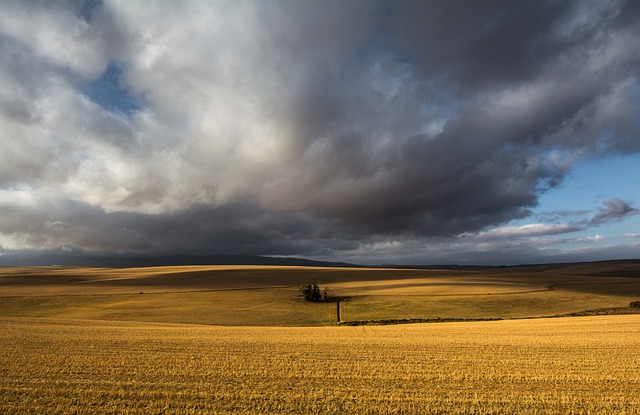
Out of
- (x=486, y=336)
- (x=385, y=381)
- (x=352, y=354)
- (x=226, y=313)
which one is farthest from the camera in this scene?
(x=226, y=313)

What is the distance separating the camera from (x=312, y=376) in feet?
51.1

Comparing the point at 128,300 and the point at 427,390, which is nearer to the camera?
the point at 427,390

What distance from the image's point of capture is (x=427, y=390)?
542 inches

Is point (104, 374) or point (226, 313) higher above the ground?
point (104, 374)

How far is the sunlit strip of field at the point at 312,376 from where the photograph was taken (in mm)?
12227

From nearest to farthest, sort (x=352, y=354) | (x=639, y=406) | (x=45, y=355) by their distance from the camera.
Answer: (x=639, y=406)
(x=45, y=355)
(x=352, y=354)

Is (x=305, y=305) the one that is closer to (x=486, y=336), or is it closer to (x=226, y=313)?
(x=226, y=313)

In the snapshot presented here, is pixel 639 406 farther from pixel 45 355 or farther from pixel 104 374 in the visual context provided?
pixel 45 355

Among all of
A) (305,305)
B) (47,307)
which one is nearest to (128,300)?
(47,307)

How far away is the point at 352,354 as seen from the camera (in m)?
20.1

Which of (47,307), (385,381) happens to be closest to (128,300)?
(47,307)

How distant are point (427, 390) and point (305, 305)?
5194cm

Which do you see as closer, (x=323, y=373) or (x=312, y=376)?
(x=312, y=376)

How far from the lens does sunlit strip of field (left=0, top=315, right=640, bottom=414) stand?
12.2 m
